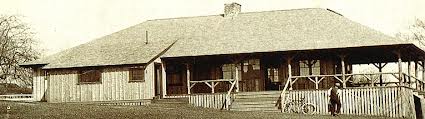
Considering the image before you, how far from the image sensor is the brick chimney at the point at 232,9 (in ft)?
124

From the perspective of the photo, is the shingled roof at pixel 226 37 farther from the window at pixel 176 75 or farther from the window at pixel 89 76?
the window at pixel 176 75

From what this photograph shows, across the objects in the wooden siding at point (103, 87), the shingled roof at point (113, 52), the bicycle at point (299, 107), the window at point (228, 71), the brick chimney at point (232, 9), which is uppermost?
the brick chimney at point (232, 9)

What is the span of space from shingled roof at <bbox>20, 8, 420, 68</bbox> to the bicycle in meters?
3.02

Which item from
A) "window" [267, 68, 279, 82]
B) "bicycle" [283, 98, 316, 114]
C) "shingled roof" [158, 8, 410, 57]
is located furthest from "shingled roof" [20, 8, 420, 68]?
"bicycle" [283, 98, 316, 114]

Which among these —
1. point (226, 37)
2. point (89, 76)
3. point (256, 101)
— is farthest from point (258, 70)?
point (89, 76)

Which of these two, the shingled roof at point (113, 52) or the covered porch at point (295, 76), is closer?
the covered porch at point (295, 76)

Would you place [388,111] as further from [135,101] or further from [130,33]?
[130,33]

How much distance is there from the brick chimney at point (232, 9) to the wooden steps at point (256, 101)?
350 inches

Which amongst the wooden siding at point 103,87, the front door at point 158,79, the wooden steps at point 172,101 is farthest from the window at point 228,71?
the wooden siding at point 103,87

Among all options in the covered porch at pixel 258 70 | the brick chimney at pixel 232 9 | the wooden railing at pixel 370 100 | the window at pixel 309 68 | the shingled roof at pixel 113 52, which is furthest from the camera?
the brick chimney at pixel 232 9

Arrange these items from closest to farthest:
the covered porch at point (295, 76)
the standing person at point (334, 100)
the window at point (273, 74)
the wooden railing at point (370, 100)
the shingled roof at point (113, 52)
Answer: the standing person at point (334, 100) → the wooden railing at point (370, 100) → the covered porch at point (295, 76) → the shingled roof at point (113, 52) → the window at point (273, 74)

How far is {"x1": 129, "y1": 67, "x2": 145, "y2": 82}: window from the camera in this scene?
104 feet

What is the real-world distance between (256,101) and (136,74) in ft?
22.2

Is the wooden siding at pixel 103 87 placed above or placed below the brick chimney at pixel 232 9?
below
